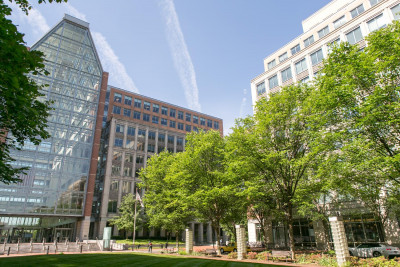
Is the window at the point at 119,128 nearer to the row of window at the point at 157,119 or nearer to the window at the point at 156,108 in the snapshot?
the row of window at the point at 157,119

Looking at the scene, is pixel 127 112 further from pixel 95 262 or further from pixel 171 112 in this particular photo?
pixel 95 262

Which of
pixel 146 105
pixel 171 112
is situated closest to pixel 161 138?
pixel 171 112

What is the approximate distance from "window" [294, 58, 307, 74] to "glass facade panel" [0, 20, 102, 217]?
139 feet

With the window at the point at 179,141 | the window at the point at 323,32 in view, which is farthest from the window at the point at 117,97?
the window at the point at 323,32

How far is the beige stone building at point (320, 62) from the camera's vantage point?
100 feet

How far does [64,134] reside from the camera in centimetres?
4959

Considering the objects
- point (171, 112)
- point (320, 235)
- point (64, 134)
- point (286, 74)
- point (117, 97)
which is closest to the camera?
point (320, 235)

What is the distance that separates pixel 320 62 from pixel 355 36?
560cm

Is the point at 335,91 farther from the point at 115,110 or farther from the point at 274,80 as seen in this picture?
the point at 115,110

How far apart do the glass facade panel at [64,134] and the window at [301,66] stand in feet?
139

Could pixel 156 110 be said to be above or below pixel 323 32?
above

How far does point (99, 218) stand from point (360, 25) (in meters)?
61.7

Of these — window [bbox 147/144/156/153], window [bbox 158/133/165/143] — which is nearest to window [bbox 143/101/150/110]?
window [bbox 158/133/165/143]

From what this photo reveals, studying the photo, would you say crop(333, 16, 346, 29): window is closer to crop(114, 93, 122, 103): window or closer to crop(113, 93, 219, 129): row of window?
crop(113, 93, 219, 129): row of window
